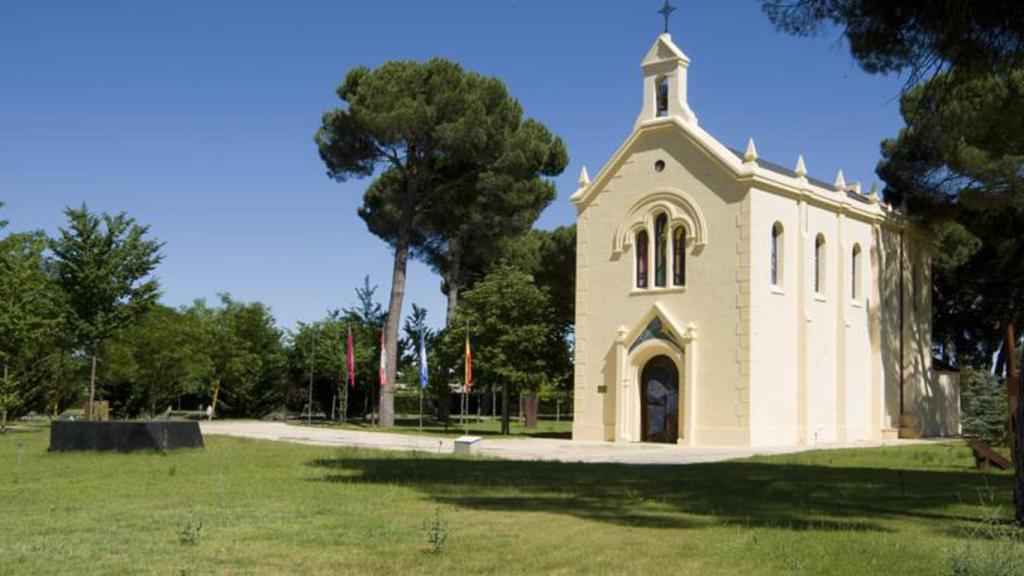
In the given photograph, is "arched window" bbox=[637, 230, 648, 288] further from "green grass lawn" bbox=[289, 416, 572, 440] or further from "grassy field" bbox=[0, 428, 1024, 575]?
"grassy field" bbox=[0, 428, 1024, 575]

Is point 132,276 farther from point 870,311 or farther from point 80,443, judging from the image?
point 870,311

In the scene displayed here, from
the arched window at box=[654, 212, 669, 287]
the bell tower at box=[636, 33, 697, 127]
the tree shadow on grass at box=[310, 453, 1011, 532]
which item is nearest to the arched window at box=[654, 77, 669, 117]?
the bell tower at box=[636, 33, 697, 127]

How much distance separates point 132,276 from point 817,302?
23.5 m

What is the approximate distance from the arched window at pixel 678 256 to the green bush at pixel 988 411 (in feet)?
35.5

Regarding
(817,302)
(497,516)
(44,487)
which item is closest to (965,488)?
(497,516)

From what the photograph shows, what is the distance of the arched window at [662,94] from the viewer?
3575cm

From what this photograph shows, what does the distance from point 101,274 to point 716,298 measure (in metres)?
20.5

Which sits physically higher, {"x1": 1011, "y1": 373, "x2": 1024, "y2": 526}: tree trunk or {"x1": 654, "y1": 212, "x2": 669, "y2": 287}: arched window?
{"x1": 654, "y1": 212, "x2": 669, "y2": 287}: arched window

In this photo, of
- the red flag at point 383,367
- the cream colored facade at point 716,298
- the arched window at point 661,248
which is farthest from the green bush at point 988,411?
the red flag at point 383,367

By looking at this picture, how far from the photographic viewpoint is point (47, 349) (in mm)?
37031

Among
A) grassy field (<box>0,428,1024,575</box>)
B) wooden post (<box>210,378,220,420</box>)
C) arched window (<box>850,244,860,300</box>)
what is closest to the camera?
grassy field (<box>0,428,1024,575</box>)

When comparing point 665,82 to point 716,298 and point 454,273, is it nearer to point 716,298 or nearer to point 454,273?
point 716,298

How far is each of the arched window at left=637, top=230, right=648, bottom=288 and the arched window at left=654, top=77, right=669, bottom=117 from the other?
13.8ft

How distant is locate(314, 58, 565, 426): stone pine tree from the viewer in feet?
138
